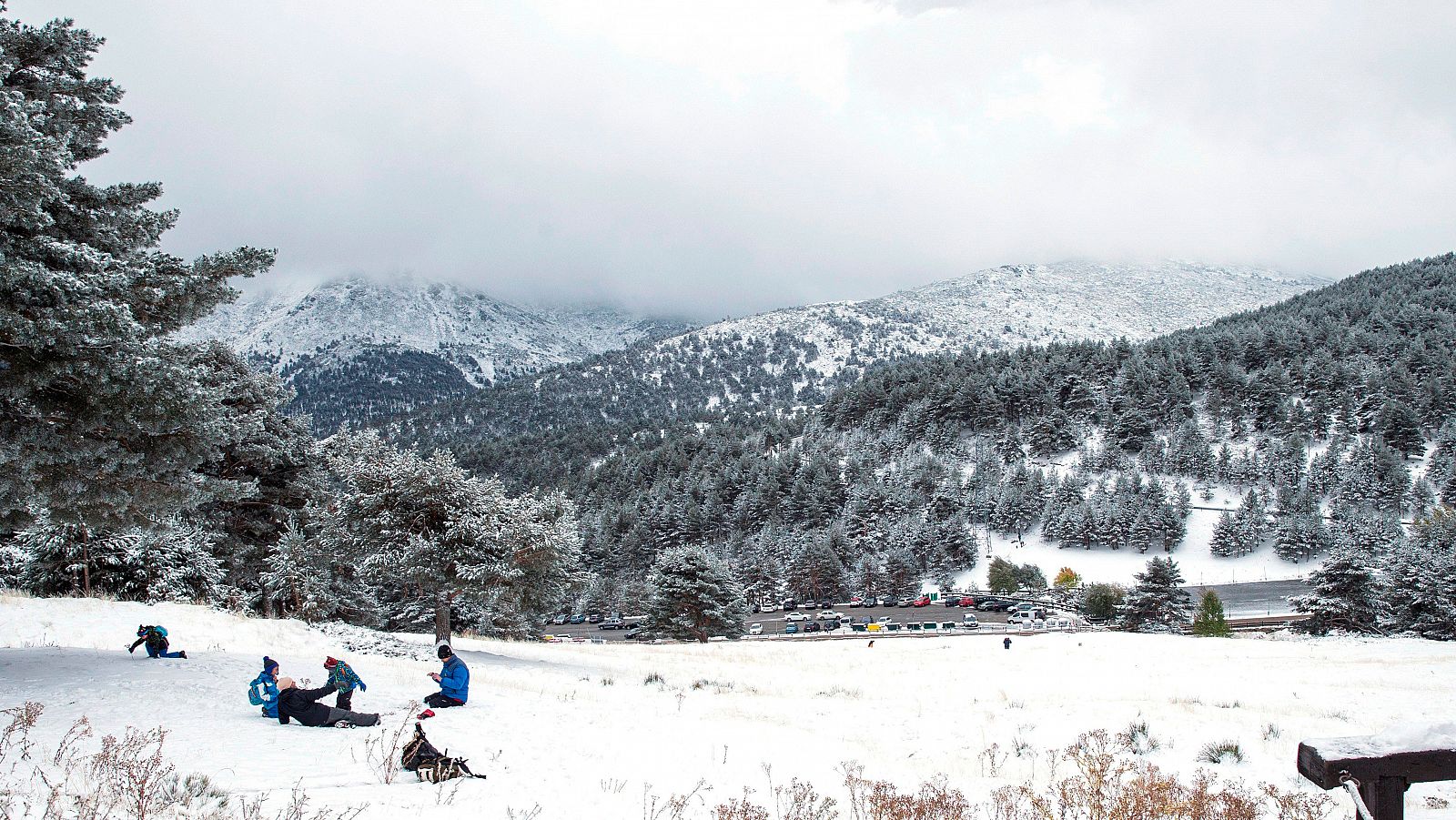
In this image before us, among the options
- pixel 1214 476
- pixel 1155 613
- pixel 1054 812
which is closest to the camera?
pixel 1054 812

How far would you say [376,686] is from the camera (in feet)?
48.1

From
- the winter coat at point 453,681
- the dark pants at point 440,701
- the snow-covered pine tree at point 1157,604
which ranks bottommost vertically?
the snow-covered pine tree at point 1157,604

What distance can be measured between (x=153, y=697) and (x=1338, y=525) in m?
121

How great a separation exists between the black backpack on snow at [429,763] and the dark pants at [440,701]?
13.9ft

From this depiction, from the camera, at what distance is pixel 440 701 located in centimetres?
1270

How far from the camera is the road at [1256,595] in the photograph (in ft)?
261

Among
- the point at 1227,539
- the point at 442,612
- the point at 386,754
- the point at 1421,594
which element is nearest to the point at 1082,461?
the point at 1227,539

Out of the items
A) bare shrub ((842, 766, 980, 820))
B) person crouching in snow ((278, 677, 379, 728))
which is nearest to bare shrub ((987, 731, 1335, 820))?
bare shrub ((842, 766, 980, 820))

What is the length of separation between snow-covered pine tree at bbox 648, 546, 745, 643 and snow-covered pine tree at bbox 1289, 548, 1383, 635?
39.1m

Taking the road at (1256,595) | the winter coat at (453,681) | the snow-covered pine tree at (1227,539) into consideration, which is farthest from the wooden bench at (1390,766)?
the snow-covered pine tree at (1227,539)

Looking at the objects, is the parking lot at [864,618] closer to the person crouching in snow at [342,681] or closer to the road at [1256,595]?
the road at [1256,595]

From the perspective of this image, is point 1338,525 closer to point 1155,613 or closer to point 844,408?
point 1155,613

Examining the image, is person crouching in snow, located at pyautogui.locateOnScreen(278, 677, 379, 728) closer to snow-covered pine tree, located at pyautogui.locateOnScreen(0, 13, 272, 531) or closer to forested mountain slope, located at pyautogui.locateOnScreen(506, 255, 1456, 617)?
snow-covered pine tree, located at pyautogui.locateOnScreen(0, 13, 272, 531)

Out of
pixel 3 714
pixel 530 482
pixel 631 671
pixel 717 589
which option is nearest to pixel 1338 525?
pixel 717 589
